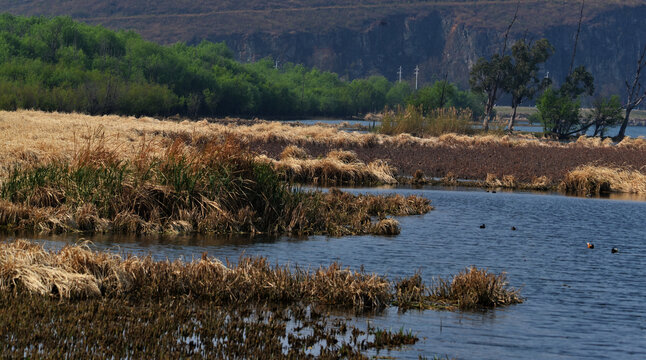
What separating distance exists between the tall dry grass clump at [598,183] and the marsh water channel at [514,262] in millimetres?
7649

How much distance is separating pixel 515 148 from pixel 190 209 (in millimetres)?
43462

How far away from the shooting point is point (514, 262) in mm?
19578

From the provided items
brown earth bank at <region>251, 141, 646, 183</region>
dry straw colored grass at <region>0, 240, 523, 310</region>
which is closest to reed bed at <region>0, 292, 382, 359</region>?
dry straw colored grass at <region>0, 240, 523, 310</region>

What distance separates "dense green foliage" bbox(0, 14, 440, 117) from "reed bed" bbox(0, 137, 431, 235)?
2047 inches

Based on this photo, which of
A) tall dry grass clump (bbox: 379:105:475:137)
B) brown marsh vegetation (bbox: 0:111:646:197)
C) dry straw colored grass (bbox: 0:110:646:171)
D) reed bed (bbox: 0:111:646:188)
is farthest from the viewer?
tall dry grass clump (bbox: 379:105:475:137)

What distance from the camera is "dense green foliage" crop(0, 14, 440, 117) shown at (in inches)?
3292

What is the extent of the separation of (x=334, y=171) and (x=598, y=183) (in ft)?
43.7

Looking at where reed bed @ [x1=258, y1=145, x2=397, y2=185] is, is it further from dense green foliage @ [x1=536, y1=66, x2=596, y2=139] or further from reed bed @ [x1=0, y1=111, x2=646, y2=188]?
dense green foliage @ [x1=536, y1=66, x2=596, y2=139]

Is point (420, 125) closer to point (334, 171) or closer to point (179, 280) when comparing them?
point (334, 171)

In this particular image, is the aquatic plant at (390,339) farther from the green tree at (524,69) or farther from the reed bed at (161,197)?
the green tree at (524,69)

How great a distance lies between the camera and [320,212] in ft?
79.0

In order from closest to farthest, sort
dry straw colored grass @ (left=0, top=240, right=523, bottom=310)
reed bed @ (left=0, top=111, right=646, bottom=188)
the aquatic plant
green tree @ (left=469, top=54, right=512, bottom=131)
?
the aquatic plant
dry straw colored grass @ (left=0, top=240, right=523, bottom=310)
reed bed @ (left=0, top=111, right=646, bottom=188)
green tree @ (left=469, top=54, right=512, bottom=131)

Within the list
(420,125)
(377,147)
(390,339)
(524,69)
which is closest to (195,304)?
(390,339)

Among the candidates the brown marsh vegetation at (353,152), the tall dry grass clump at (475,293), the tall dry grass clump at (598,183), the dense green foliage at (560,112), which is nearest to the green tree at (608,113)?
the dense green foliage at (560,112)
